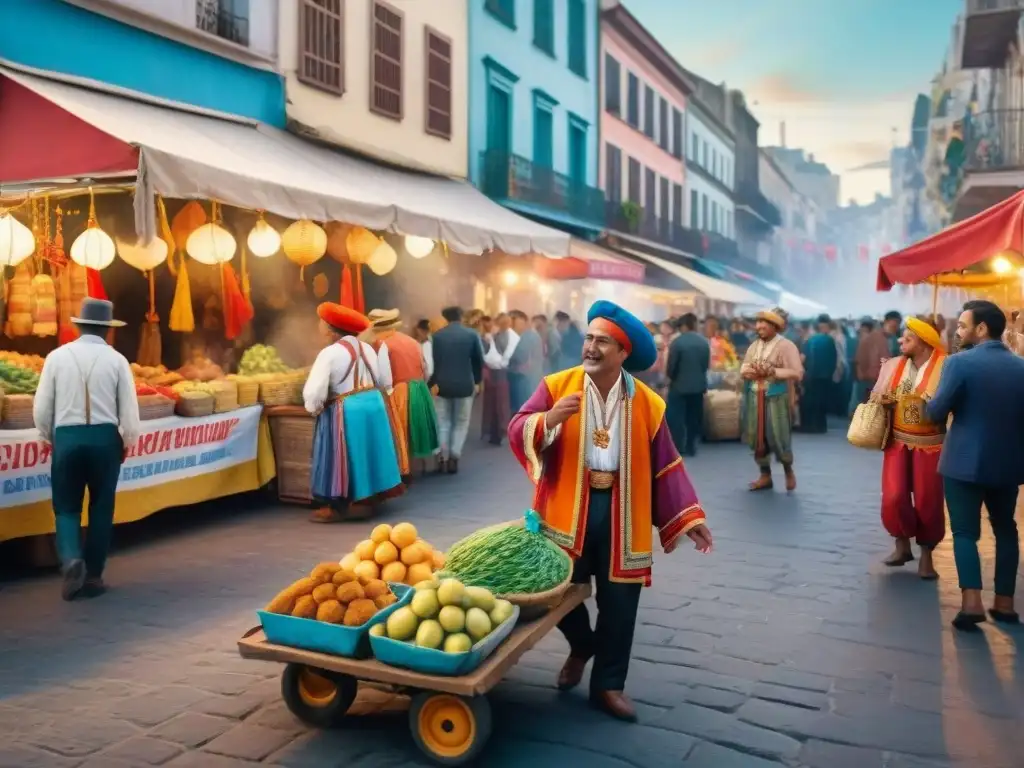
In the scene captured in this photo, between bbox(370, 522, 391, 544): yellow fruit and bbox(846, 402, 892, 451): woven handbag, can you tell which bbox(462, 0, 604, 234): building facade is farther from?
bbox(370, 522, 391, 544): yellow fruit

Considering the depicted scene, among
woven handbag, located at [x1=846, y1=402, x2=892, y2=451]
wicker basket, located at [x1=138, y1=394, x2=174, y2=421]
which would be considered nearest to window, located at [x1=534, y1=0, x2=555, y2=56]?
wicker basket, located at [x1=138, y1=394, x2=174, y2=421]

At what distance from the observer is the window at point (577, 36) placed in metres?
24.0

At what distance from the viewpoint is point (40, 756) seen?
3605 millimetres

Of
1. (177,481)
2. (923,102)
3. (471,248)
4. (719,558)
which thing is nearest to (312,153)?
(471,248)

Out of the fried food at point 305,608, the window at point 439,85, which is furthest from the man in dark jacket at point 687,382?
the fried food at point 305,608

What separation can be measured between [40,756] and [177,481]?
423cm

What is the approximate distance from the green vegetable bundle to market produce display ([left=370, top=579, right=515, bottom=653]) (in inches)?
5.4

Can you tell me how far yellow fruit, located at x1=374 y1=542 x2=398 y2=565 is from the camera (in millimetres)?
4387

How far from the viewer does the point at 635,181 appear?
2939 centimetres

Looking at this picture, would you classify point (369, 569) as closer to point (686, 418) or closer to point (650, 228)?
point (686, 418)

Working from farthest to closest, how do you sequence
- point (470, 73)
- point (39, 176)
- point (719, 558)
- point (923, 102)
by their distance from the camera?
point (923, 102) < point (470, 73) < point (39, 176) < point (719, 558)

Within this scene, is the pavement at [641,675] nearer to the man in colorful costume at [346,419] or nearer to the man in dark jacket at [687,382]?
the man in colorful costume at [346,419]

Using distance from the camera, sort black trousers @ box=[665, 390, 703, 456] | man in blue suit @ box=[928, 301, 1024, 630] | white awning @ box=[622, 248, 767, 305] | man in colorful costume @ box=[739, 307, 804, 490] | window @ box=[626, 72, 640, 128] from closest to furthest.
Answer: man in blue suit @ box=[928, 301, 1024, 630], man in colorful costume @ box=[739, 307, 804, 490], black trousers @ box=[665, 390, 703, 456], white awning @ box=[622, 248, 767, 305], window @ box=[626, 72, 640, 128]

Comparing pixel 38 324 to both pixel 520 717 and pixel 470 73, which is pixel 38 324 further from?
pixel 470 73
